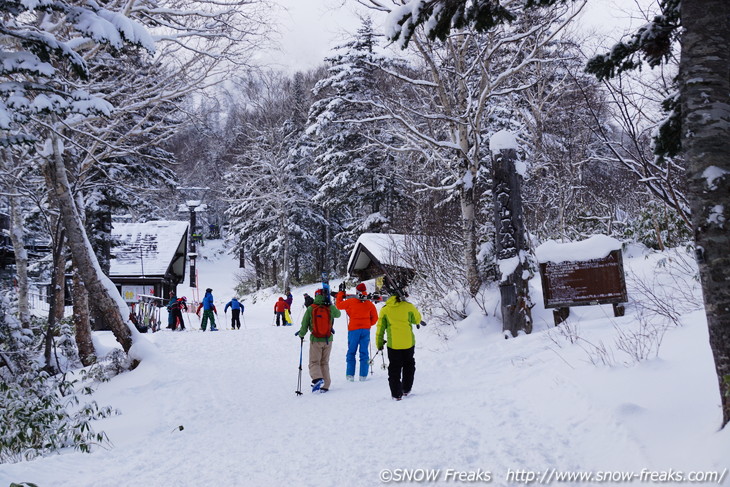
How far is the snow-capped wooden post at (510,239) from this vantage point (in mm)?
10328

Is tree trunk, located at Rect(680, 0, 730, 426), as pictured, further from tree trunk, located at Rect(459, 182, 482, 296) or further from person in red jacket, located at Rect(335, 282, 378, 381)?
tree trunk, located at Rect(459, 182, 482, 296)

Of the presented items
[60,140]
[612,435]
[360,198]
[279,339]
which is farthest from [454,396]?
[360,198]

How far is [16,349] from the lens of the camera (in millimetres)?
8938

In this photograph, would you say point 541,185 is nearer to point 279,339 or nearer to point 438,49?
point 438,49

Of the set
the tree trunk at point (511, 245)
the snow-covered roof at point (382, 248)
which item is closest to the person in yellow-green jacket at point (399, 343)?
the tree trunk at point (511, 245)

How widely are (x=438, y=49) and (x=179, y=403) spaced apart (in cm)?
1132

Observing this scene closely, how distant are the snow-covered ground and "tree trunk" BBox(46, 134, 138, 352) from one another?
1.46m

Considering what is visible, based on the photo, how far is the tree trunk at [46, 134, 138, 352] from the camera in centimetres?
1034

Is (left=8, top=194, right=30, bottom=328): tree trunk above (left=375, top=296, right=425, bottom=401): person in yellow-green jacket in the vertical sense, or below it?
above

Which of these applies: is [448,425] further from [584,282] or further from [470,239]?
[470,239]

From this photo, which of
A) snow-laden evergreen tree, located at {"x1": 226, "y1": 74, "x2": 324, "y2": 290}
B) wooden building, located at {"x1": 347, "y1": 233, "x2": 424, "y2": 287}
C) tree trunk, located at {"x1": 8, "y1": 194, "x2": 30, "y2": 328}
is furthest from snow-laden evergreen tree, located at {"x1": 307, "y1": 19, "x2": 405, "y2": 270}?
tree trunk, located at {"x1": 8, "y1": 194, "x2": 30, "y2": 328}

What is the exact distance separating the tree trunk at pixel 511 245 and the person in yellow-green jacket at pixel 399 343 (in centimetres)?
341

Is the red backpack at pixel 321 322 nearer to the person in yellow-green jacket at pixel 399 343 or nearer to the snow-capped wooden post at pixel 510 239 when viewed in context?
the person in yellow-green jacket at pixel 399 343

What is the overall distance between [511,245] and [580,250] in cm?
143
